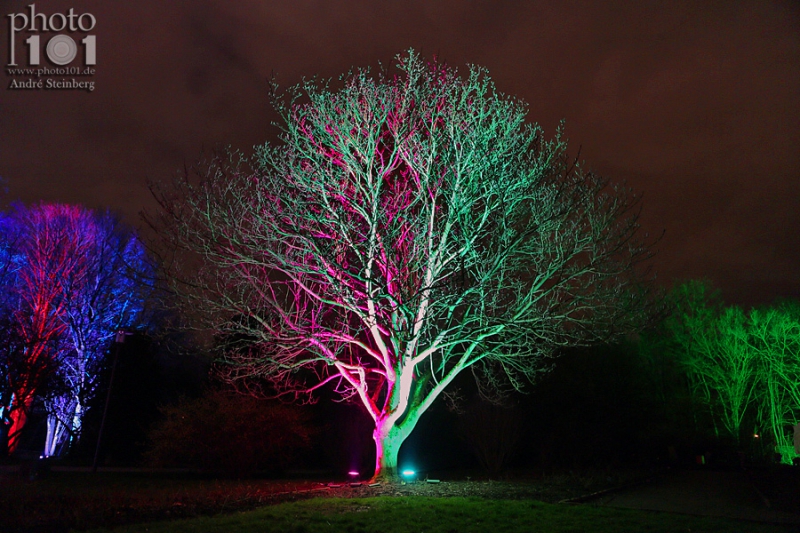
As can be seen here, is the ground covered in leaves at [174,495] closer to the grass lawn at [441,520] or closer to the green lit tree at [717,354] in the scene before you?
the grass lawn at [441,520]

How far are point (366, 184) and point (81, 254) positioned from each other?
16730 millimetres

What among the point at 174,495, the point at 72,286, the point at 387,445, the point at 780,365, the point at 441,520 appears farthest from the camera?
the point at 780,365

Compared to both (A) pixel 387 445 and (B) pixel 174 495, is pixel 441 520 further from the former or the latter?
(A) pixel 387 445

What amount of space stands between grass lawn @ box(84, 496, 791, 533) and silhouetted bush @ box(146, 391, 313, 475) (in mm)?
6933

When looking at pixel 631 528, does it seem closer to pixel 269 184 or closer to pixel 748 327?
pixel 269 184

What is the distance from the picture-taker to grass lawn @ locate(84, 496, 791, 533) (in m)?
7.56

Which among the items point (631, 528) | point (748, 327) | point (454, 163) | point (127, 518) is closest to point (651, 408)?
point (748, 327)

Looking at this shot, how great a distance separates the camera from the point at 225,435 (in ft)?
52.6

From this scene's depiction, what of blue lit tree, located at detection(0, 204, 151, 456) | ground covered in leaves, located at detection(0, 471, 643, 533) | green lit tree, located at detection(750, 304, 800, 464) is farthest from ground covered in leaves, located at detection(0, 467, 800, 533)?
green lit tree, located at detection(750, 304, 800, 464)

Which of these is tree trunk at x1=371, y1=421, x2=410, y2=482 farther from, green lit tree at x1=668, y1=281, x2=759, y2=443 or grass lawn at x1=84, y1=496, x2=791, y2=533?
green lit tree at x1=668, y1=281, x2=759, y2=443

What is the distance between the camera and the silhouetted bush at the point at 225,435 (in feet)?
52.7

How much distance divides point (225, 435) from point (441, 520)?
962 cm

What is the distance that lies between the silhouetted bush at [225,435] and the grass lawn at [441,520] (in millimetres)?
6933

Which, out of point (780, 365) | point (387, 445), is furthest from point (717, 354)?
point (387, 445)
